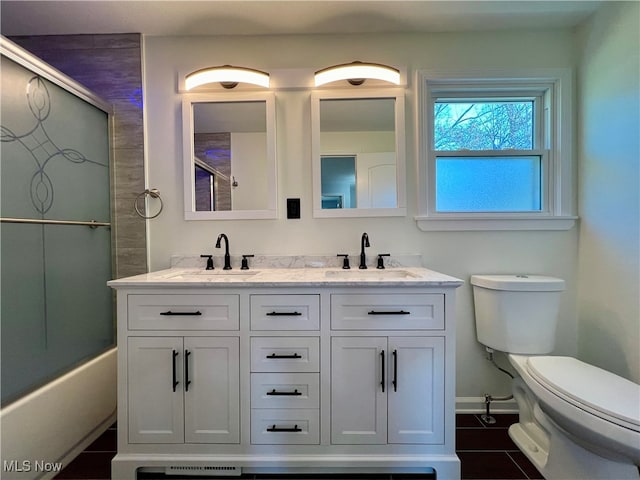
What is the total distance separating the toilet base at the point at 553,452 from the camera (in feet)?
3.54

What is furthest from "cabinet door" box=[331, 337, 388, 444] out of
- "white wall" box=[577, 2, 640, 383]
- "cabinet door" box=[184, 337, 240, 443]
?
"white wall" box=[577, 2, 640, 383]

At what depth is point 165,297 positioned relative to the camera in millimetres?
1267

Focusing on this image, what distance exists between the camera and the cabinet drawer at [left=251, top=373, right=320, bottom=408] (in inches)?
49.2

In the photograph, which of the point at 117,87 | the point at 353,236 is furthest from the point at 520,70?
the point at 117,87

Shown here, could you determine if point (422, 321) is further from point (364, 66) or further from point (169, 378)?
point (364, 66)

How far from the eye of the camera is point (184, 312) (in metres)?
1.26

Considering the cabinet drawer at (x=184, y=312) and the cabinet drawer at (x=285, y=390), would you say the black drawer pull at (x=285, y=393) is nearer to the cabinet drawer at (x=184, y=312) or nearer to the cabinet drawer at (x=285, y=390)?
the cabinet drawer at (x=285, y=390)

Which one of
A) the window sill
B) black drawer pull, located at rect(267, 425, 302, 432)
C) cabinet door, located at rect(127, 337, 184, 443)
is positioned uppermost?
the window sill

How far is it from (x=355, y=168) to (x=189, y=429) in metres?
1.52

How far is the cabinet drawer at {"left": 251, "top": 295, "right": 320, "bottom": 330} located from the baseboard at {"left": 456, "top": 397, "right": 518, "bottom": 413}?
115 cm

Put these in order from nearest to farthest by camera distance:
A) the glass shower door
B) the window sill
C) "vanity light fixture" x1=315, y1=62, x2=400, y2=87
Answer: the glass shower door, "vanity light fixture" x1=315, y1=62, x2=400, y2=87, the window sill

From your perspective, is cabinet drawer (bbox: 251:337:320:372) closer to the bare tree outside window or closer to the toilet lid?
the toilet lid

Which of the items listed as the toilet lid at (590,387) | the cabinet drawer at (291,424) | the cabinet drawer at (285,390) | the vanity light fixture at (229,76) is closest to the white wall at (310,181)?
the vanity light fixture at (229,76)

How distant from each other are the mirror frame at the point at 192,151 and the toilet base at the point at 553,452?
5.37 feet
